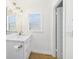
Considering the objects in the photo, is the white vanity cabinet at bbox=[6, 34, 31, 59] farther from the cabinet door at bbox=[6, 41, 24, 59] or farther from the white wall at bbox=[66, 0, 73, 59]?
the white wall at bbox=[66, 0, 73, 59]

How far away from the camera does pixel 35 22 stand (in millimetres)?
4586

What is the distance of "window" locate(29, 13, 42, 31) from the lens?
450 centimetres

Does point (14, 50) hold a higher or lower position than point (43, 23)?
lower

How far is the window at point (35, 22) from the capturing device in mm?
4502

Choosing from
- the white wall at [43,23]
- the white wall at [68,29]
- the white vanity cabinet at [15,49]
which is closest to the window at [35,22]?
the white wall at [43,23]

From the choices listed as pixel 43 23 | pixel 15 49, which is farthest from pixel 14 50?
pixel 43 23

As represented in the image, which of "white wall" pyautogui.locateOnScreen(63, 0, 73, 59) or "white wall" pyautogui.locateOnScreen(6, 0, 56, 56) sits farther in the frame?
"white wall" pyautogui.locateOnScreen(6, 0, 56, 56)

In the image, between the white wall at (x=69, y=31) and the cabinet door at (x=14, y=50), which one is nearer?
the white wall at (x=69, y=31)

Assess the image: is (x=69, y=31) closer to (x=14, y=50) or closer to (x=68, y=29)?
(x=68, y=29)

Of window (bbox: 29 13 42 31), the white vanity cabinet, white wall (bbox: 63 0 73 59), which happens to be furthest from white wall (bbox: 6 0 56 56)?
white wall (bbox: 63 0 73 59)

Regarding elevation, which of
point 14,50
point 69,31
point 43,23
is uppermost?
point 43,23

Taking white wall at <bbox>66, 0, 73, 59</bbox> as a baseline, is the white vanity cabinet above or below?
below

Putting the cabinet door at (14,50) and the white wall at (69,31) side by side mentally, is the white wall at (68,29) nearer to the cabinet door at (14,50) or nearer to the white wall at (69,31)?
the white wall at (69,31)
